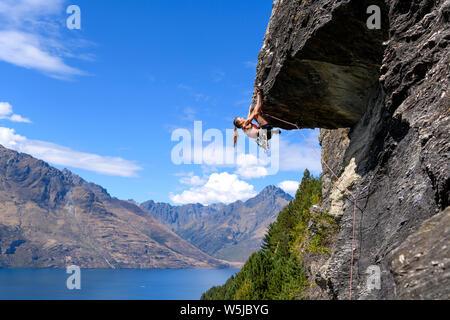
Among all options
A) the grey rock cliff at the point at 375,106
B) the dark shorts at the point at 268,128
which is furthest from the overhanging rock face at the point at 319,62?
the dark shorts at the point at 268,128

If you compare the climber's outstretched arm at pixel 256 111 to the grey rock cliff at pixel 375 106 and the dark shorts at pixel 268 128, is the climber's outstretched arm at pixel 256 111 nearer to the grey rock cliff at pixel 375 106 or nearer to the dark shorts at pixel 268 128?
the grey rock cliff at pixel 375 106

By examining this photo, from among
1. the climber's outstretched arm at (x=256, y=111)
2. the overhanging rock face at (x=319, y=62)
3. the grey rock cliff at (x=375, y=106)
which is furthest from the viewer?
the climber's outstretched arm at (x=256, y=111)

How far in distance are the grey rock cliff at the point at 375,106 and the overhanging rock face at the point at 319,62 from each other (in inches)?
1.4

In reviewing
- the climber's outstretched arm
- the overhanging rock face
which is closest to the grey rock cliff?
the overhanging rock face

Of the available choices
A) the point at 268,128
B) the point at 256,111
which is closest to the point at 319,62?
the point at 256,111

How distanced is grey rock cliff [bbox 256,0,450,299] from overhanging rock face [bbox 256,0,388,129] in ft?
0.11

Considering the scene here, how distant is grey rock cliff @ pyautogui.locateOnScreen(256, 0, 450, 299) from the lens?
719 centimetres

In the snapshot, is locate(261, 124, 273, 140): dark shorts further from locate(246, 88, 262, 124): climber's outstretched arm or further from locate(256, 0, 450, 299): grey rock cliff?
locate(246, 88, 262, 124): climber's outstretched arm

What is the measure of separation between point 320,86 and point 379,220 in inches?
221

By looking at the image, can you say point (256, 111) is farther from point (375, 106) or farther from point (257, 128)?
point (375, 106)

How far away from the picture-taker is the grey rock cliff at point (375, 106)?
7188mm

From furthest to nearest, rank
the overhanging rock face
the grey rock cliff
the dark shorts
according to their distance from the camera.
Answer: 1. the dark shorts
2. the overhanging rock face
3. the grey rock cliff

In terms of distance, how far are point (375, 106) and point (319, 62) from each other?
95.7 inches
